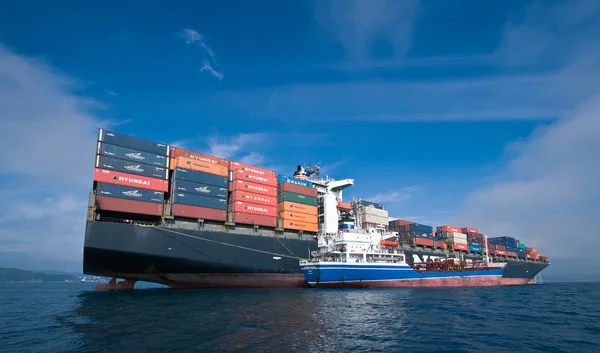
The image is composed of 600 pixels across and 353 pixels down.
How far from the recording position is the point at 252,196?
4047 cm

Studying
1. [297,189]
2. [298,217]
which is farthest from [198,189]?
[297,189]

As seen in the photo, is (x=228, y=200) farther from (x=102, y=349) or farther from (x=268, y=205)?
(x=102, y=349)

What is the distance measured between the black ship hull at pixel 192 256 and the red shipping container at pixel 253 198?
140 inches

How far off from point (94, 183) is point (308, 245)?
25.4 metres

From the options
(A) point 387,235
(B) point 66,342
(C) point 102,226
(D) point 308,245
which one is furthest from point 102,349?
(A) point 387,235

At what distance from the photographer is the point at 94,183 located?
31.8 meters

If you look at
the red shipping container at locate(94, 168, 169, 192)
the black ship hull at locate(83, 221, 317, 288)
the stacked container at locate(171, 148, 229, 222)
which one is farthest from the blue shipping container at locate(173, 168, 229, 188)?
the black ship hull at locate(83, 221, 317, 288)

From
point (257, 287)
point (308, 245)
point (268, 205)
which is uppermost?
point (268, 205)

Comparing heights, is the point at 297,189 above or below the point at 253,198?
above

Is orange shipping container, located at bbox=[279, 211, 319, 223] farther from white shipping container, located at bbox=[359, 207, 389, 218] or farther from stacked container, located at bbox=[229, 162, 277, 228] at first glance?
white shipping container, located at bbox=[359, 207, 389, 218]

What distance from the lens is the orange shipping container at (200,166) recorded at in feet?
119

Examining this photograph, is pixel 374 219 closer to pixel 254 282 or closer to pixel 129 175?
pixel 254 282

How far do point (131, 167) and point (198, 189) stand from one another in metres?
6.89

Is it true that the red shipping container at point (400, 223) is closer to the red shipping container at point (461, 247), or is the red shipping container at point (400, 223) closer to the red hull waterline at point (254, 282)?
the red shipping container at point (461, 247)
